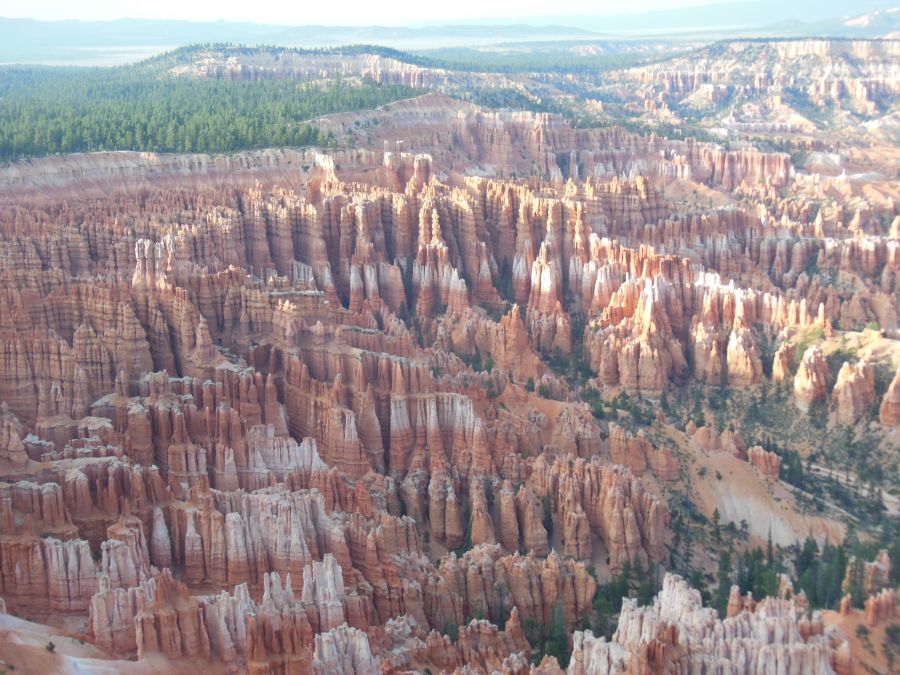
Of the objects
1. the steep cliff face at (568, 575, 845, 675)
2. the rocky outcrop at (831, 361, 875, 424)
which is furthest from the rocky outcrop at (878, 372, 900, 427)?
the steep cliff face at (568, 575, 845, 675)

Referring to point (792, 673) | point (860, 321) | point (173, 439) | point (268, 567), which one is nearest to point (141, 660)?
point (268, 567)

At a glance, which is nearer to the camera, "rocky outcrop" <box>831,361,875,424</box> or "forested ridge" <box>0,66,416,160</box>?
"rocky outcrop" <box>831,361,875,424</box>

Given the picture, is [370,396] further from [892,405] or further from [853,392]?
[892,405]

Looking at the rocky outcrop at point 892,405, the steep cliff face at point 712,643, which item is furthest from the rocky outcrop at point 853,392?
the steep cliff face at point 712,643

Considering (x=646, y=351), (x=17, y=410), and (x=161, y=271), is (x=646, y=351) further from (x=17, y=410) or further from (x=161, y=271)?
(x=17, y=410)

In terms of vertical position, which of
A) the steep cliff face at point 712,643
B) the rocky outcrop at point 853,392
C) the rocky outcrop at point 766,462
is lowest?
the rocky outcrop at point 766,462

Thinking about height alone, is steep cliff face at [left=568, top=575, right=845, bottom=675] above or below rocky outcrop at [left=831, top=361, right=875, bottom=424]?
above

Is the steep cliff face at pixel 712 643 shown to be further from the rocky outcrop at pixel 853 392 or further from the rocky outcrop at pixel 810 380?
the rocky outcrop at pixel 810 380

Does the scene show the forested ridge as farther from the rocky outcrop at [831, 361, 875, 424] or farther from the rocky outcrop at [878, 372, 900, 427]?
the rocky outcrop at [878, 372, 900, 427]
